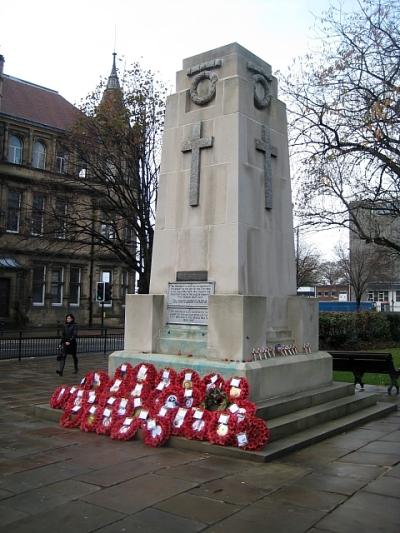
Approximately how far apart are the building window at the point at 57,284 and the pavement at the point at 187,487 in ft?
129

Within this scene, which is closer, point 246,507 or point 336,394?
point 246,507

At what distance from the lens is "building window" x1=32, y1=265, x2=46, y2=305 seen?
44412mm

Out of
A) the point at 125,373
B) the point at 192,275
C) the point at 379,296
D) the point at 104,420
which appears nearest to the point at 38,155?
the point at 192,275

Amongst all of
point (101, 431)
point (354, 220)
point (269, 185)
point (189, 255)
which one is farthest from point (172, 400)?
point (354, 220)

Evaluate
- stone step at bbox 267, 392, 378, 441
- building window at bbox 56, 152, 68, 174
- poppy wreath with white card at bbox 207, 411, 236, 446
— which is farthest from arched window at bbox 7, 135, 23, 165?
poppy wreath with white card at bbox 207, 411, 236, 446

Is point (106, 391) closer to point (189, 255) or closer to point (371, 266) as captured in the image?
point (189, 255)

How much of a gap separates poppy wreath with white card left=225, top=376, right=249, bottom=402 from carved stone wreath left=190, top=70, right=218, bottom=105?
4.78 metres

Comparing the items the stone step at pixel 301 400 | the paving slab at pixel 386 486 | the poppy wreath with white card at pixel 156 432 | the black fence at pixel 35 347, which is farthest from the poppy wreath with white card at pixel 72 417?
the black fence at pixel 35 347

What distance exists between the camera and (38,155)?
45.4 meters

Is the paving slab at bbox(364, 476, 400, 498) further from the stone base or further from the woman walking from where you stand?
the woman walking

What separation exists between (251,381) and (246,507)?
2.84 meters

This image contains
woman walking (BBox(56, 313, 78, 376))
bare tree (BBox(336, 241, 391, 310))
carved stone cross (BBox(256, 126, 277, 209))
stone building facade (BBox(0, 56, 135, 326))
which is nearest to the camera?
carved stone cross (BBox(256, 126, 277, 209))

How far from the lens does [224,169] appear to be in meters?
8.77

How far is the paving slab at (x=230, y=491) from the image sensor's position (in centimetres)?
500
